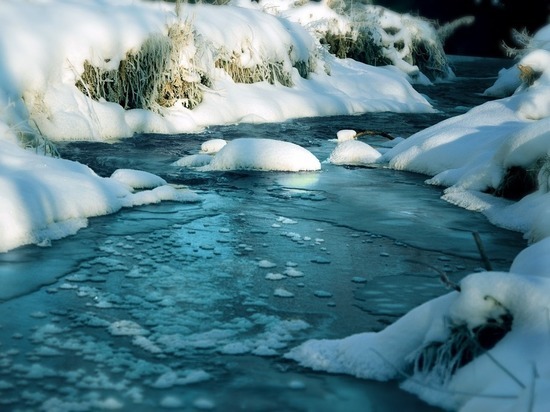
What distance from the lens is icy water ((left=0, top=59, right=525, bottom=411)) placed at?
2.71 metres

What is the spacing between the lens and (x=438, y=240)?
15.7 ft

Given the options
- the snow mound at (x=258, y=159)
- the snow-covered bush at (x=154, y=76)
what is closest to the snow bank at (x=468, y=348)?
the snow mound at (x=258, y=159)

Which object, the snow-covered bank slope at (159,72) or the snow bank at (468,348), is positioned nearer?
the snow bank at (468,348)

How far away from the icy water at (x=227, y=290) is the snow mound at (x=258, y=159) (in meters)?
0.30

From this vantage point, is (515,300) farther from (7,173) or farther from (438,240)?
(7,173)

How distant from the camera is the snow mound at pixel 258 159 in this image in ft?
22.6

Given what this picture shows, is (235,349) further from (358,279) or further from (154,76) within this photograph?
(154,76)

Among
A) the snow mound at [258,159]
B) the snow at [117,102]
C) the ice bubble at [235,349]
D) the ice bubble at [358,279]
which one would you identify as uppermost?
the snow at [117,102]

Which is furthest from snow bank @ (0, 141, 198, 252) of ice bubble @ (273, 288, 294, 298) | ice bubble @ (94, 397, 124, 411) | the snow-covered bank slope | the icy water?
ice bubble @ (94, 397, 124, 411)

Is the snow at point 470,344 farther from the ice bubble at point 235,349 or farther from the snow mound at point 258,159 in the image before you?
the snow mound at point 258,159

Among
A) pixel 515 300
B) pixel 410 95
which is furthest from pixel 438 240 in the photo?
pixel 410 95

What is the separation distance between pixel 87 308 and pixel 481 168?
3377mm

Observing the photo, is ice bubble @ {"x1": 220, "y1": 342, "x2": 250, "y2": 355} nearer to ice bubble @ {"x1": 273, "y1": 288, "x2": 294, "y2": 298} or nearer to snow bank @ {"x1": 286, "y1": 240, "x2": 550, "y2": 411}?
snow bank @ {"x1": 286, "y1": 240, "x2": 550, "y2": 411}

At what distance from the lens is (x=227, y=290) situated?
3.72 metres
